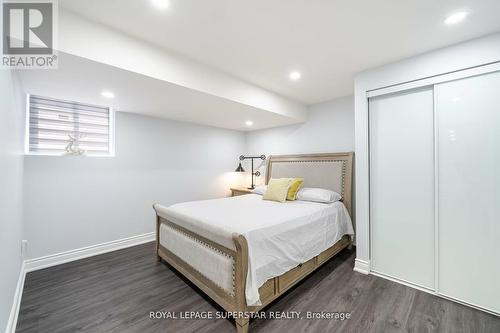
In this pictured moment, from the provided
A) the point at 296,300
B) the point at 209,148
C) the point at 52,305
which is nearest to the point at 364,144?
the point at 296,300

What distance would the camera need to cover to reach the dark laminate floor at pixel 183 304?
1684 mm

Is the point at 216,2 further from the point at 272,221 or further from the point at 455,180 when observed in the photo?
the point at 455,180

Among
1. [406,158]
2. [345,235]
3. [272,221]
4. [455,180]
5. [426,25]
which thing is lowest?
[345,235]

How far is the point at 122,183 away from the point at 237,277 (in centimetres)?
260

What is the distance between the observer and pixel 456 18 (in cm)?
167

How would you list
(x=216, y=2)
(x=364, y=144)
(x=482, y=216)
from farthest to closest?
1. (x=364, y=144)
2. (x=482, y=216)
3. (x=216, y=2)

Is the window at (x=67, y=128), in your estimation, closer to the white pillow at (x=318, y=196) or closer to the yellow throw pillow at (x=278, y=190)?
the yellow throw pillow at (x=278, y=190)

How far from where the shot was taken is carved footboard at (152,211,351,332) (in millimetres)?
1609

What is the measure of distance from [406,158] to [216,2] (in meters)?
2.42

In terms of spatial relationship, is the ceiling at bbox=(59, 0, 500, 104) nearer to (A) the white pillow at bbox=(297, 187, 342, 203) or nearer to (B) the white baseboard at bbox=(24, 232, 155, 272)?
(A) the white pillow at bbox=(297, 187, 342, 203)

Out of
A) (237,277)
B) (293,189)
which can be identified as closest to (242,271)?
(237,277)

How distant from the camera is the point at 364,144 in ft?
8.31

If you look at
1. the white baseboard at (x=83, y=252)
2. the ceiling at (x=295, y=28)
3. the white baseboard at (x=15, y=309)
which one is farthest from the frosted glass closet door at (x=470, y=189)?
the white baseboard at (x=83, y=252)

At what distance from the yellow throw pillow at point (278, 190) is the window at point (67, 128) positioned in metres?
2.55
